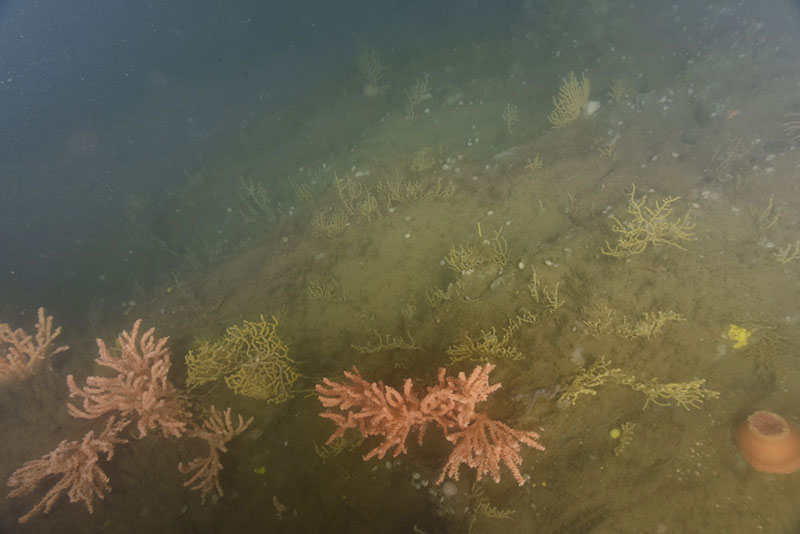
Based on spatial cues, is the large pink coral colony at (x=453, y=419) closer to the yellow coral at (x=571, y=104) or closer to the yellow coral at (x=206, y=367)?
the yellow coral at (x=206, y=367)

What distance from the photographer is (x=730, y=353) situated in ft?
11.0

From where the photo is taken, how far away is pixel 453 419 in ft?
11.1

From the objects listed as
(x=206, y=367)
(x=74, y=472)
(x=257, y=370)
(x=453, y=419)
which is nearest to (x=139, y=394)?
(x=206, y=367)

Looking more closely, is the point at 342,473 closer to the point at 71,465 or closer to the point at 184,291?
the point at 71,465

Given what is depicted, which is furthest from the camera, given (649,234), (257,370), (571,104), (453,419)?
(571,104)

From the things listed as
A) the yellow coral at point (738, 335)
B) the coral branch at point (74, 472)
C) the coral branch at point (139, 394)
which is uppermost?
the coral branch at point (139, 394)

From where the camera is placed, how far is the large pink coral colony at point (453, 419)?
3.02 m

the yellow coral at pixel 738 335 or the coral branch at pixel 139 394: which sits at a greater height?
the coral branch at pixel 139 394

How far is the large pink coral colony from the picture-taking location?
9.91 ft

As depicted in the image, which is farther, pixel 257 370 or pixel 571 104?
pixel 571 104

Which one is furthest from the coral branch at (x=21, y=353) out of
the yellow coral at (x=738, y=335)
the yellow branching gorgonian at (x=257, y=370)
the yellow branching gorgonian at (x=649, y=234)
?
the yellow coral at (x=738, y=335)

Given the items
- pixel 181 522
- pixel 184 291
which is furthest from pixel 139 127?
pixel 181 522

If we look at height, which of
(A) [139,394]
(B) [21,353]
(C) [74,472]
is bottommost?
(C) [74,472]

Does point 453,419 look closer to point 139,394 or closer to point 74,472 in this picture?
point 139,394
